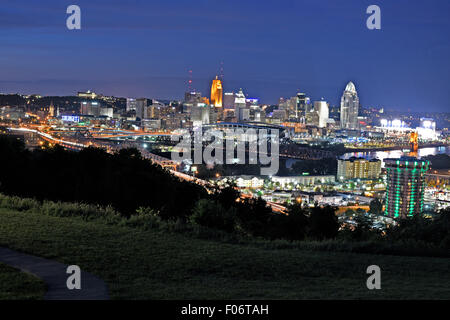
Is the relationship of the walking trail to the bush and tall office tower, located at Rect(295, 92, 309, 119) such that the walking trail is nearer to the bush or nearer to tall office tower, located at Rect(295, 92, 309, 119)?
the bush

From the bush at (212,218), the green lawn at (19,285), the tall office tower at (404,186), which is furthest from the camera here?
the tall office tower at (404,186)

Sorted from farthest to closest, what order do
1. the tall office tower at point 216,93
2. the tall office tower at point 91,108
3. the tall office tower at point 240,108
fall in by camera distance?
the tall office tower at point 240,108 < the tall office tower at point 216,93 < the tall office tower at point 91,108

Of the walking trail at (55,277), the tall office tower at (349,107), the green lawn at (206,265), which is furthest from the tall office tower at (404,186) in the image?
the tall office tower at (349,107)

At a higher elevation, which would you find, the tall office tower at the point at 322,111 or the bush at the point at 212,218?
the tall office tower at the point at 322,111

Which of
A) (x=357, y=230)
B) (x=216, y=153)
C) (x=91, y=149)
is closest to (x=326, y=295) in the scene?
(x=357, y=230)
